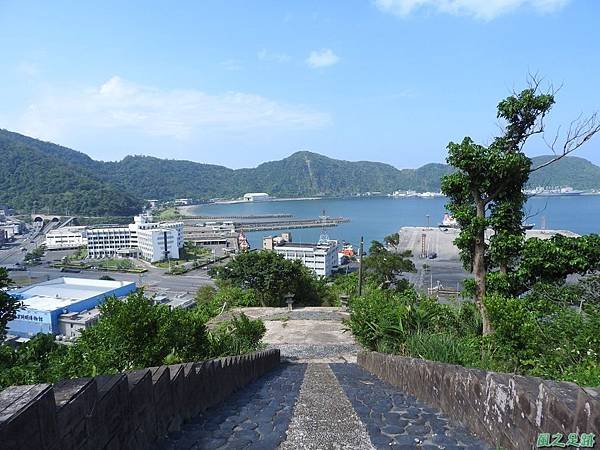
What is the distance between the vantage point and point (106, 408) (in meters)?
1.83

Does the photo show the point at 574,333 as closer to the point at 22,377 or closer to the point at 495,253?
the point at 495,253

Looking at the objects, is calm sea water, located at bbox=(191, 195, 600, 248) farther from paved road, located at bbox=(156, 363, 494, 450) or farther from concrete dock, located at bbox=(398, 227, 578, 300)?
paved road, located at bbox=(156, 363, 494, 450)

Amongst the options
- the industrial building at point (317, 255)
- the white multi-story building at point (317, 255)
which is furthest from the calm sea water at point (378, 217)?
the white multi-story building at point (317, 255)

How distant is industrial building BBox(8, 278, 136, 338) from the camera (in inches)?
1174

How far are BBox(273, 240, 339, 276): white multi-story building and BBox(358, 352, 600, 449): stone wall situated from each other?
4869cm

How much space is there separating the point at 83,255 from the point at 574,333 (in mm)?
76979

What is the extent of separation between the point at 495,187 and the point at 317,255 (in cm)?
4819

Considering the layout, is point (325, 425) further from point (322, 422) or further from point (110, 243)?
point (110, 243)

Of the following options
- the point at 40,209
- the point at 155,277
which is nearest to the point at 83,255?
the point at 155,277

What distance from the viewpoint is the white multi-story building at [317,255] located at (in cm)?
5505

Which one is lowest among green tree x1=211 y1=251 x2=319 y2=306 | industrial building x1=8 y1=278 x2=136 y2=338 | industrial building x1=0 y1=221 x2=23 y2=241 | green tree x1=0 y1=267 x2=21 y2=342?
industrial building x1=8 y1=278 x2=136 y2=338

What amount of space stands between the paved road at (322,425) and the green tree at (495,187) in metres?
3.83

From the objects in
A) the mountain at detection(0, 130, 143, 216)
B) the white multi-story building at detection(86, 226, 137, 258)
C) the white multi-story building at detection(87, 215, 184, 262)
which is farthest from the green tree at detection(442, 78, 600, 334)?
the mountain at detection(0, 130, 143, 216)

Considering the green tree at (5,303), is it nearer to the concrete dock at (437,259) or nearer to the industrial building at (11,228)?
the concrete dock at (437,259)
